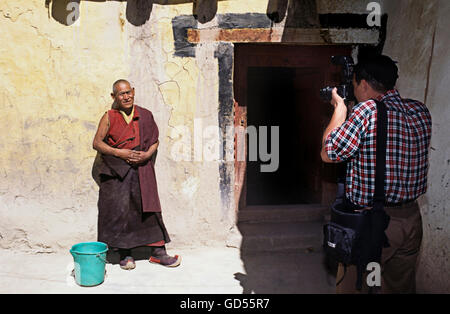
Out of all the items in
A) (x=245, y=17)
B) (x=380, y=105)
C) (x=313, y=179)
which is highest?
(x=245, y=17)

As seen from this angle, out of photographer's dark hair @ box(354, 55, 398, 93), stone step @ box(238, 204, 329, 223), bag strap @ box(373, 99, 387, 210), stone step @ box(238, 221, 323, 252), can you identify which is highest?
photographer's dark hair @ box(354, 55, 398, 93)

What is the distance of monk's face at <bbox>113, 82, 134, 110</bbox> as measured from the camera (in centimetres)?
391

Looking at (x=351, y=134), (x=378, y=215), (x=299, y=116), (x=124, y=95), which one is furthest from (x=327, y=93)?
(x=299, y=116)

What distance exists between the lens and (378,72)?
2.45 metres

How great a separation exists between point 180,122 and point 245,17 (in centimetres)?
133

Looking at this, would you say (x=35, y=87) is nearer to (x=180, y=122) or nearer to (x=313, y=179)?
(x=180, y=122)

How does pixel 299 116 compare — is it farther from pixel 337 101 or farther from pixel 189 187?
pixel 337 101

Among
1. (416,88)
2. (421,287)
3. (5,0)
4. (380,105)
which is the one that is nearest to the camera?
(380,105)

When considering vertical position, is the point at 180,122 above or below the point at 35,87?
below

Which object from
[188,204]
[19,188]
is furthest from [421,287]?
[19,188]

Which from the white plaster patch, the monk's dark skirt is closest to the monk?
the monk's dark skirt

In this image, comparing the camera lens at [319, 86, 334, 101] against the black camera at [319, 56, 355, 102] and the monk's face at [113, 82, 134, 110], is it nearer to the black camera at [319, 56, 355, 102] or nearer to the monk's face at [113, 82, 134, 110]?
the black camera at [319, 56, 355, 102]

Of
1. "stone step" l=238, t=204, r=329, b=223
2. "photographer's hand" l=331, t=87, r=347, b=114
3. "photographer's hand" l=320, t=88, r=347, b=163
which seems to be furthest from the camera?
"stone step" l=238, t=204, r=329, b=223

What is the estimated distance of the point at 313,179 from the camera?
507cm
